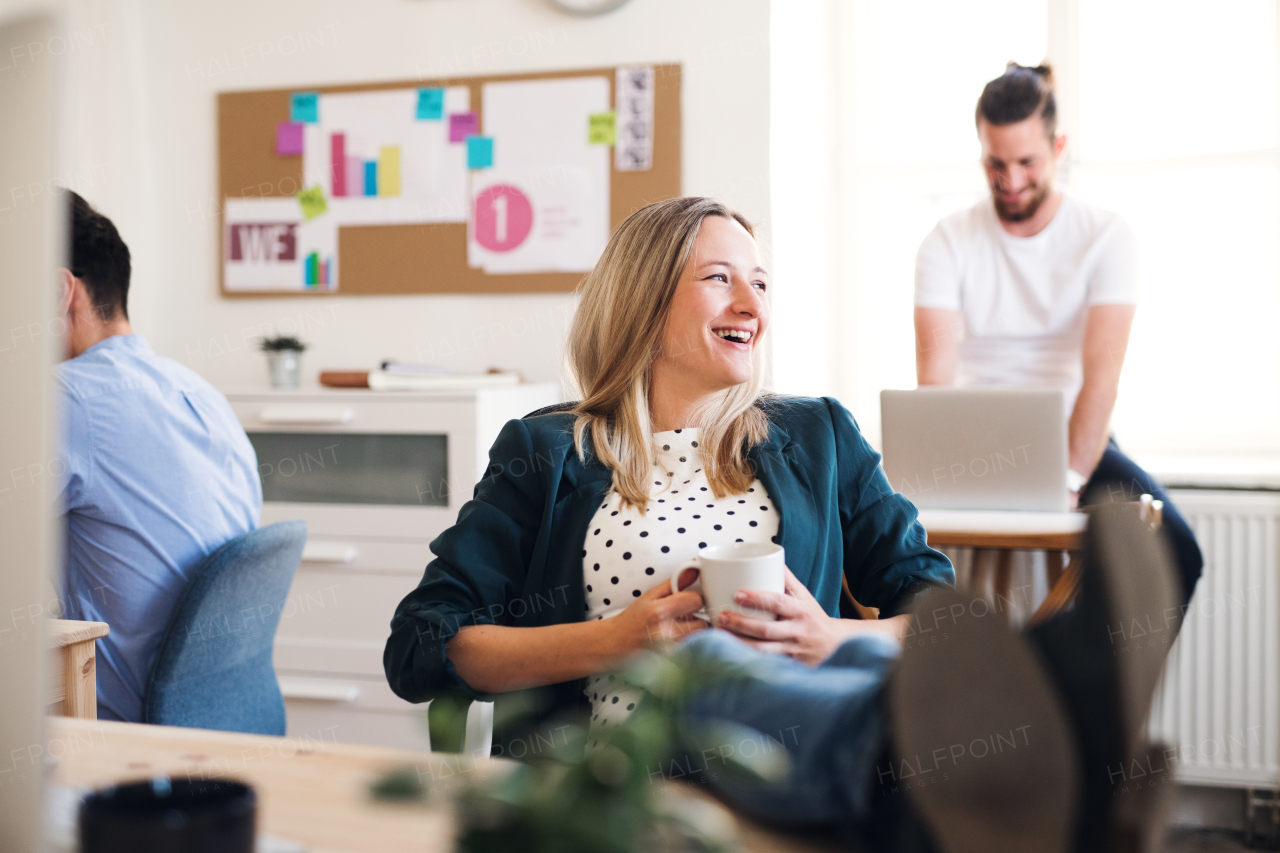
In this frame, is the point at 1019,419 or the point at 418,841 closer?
the point at 418,841

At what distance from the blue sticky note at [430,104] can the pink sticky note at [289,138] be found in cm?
40

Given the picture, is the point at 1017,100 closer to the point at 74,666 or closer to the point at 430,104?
the point at 430,104

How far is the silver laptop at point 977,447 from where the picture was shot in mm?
2039

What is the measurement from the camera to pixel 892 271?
11.2 ft

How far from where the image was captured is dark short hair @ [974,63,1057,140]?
2.46m

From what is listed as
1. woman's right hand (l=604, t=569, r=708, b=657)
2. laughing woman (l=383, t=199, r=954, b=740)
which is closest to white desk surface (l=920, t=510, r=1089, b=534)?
laughing woman (l=383, t=199, r=954, b=740)

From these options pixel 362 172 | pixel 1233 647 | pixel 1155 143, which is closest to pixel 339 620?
pixel 362 172

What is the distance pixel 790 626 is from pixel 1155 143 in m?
2.69

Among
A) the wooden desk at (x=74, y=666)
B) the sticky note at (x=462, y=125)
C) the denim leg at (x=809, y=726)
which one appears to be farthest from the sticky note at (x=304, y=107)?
the denim leg at (x=809, y=726)

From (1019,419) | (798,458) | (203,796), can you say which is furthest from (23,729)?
(1019,419)

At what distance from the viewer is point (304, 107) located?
128 inches

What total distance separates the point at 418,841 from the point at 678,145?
101 inches

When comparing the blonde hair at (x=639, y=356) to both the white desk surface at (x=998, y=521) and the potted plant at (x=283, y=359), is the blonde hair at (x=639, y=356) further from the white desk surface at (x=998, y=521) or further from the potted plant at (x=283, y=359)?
the potted plant at (x=283, y=359)

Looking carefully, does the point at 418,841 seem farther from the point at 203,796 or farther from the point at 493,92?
the point at 493,92
